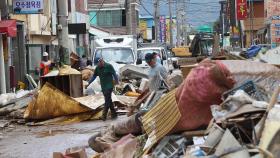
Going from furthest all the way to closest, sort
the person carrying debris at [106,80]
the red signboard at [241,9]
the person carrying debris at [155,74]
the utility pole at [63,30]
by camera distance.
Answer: the red signboard at [241,9] → the utility pole at [63,30] → the person carrying debris at [106,80] → the person carrying debris at [155,74]

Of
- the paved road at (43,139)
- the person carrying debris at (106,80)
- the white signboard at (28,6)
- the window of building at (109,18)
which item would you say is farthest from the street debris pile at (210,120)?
the window of building at (109,18)

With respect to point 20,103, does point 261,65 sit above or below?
above

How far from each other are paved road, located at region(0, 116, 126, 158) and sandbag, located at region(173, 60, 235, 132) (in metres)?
3.36

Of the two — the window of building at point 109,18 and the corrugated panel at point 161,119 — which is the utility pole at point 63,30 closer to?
the corrugated panel at point 161,119

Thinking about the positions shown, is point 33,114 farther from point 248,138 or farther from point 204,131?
point 248,138

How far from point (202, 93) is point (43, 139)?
692cm

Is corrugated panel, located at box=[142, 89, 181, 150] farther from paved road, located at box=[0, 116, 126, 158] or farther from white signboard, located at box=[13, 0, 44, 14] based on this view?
white signboard, located at box=[13, 0, 44, 14]

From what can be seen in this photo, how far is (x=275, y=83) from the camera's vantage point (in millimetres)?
8406

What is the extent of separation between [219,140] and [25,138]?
8662 millimetres

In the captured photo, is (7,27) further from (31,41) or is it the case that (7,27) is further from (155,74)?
(155,74)

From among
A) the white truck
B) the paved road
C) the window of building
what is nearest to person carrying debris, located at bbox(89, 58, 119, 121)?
the paved road

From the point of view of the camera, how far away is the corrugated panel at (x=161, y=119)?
8.38m

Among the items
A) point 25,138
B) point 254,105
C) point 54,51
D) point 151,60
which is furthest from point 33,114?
point 54,51

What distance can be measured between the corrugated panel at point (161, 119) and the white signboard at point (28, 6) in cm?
1723
